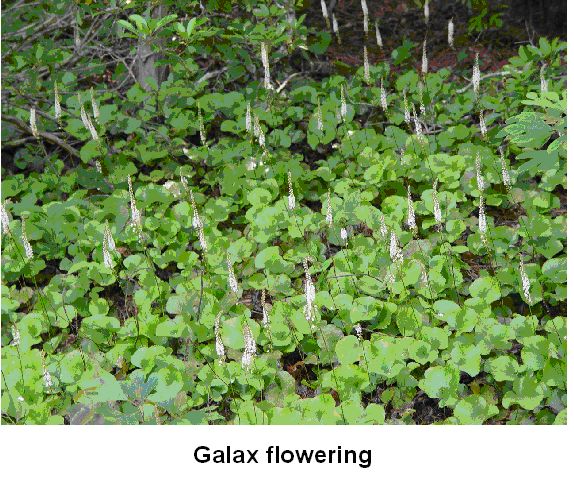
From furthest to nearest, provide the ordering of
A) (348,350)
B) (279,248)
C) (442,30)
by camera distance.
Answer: (442,30) → (279,248) → (348,350)

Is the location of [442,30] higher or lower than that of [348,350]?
higher

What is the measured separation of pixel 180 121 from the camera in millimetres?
4023

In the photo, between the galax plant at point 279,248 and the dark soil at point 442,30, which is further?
the dark soil at point 442,30

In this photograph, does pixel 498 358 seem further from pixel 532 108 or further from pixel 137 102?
pixel 137 102

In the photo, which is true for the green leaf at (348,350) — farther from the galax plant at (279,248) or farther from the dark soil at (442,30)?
the dark soil at (442,30)

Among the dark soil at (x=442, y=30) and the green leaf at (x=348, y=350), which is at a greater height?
the dark soil at (x=442, y=30)

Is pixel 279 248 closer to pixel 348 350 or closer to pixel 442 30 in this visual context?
pixel 348 350

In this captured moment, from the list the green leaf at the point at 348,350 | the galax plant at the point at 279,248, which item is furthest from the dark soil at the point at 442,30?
the green leaf at the point at 348,350

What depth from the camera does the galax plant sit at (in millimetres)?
2367

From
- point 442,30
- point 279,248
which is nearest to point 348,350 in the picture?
point 279,248

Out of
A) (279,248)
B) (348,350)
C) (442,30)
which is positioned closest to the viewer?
(348,350)

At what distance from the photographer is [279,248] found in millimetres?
3205

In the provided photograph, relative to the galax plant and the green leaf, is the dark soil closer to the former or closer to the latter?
the galax plant

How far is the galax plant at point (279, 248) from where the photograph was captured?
2367mm
